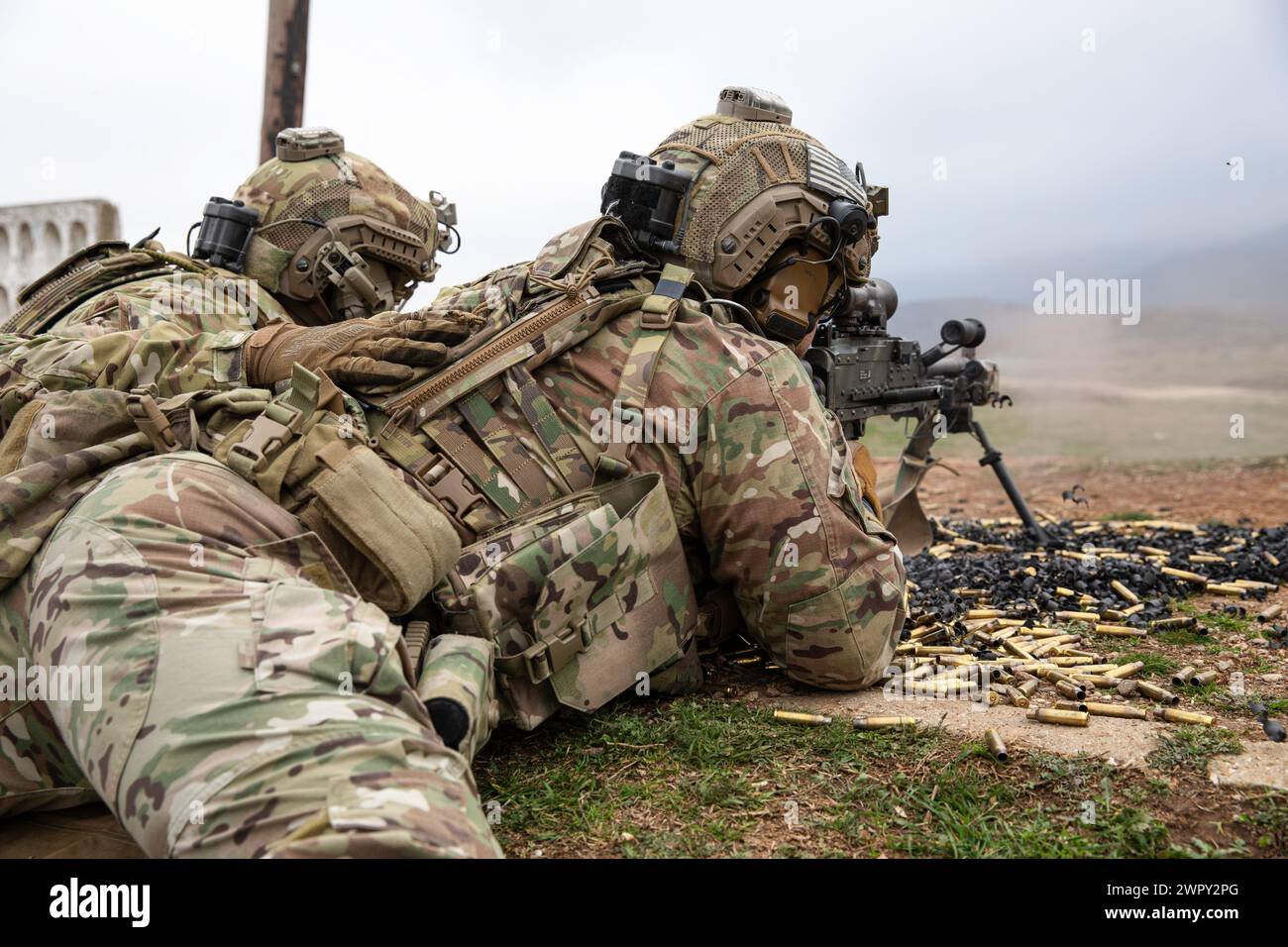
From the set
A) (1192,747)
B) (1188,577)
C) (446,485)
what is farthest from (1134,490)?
(446,485)

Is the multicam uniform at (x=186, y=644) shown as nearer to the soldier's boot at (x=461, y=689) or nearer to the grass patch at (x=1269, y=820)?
the soldier's boot at (x=461, y=689)

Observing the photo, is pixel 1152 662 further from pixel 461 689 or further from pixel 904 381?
pixel 461 689

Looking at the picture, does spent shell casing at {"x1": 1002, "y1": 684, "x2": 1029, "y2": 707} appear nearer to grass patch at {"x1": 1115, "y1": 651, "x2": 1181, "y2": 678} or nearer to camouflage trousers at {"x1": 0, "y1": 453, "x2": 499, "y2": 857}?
grass patch at {"x1": 1115, "y1": 651, "x2": 1181, "y2": 678}

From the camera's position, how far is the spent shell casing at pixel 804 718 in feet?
12.1

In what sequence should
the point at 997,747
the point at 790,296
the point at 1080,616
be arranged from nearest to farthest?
the point at 997,747 < the point at 790,296 < the point at 1080,616

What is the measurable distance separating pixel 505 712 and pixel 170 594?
3.97ft

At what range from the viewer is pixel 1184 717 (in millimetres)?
3760

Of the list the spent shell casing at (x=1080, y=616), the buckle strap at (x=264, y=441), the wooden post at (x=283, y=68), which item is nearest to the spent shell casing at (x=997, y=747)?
the spent shell casing at (x=1080, y=616)

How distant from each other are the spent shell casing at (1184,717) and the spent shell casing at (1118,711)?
0.19 ft

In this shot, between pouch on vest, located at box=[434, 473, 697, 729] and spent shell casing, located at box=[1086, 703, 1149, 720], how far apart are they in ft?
4.98

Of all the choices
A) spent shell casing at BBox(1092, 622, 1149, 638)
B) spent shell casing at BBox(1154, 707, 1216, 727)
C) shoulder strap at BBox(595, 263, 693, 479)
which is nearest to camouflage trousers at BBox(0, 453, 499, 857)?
shoulder strap at BBox(595, 263, 693, 479)

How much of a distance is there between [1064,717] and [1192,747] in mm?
389

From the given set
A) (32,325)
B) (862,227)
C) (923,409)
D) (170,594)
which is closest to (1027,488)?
(923,409)

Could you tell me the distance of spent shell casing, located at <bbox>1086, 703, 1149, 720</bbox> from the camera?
384 centimetres
